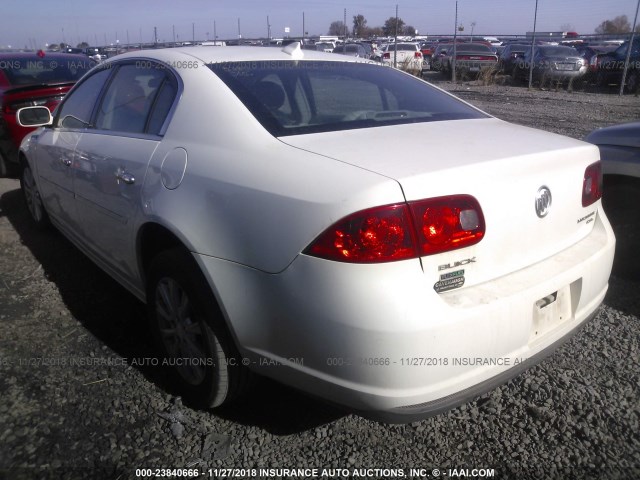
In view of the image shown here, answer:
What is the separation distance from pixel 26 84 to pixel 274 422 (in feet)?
21.4

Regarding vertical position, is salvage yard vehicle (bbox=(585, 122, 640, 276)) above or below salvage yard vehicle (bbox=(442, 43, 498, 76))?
below

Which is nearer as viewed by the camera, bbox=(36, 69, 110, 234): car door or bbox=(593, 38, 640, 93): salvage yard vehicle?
bbox=(36, 69, 110, 234): car door

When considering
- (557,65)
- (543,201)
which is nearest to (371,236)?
(543,201)

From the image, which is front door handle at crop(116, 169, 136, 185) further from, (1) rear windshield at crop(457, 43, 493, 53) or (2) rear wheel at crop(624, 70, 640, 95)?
(1) rear windshield at crop(457, 43, 493, 53)

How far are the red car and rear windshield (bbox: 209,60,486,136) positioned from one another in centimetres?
457

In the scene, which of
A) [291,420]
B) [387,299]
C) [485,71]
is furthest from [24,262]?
[485,71]

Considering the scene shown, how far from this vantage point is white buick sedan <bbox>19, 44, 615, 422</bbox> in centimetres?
172

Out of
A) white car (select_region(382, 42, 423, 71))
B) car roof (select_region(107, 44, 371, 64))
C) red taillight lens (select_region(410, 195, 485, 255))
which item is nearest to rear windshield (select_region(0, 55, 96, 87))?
car roof (select_region(107, 44, 371, 64))

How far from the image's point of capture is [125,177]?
2.62m

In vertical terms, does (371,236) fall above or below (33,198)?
above

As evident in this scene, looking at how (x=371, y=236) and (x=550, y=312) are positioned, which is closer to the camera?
(x=371, y=236)

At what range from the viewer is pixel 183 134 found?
2.39 meters

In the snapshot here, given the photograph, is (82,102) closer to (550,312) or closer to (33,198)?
(33,198)

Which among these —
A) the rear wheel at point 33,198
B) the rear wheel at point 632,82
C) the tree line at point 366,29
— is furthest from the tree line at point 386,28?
the rear wheel at point 33,198
